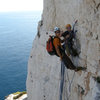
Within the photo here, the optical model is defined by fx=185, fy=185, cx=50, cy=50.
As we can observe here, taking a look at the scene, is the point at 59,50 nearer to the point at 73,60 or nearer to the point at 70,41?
the point at 70,41

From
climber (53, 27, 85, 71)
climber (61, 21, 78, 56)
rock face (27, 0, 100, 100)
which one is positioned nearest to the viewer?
rock face (27, 0, 100, 100)

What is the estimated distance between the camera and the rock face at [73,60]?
7.65 meters

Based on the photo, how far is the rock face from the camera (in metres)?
7.65

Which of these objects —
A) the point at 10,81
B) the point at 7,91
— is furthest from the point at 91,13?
the point at 10,81

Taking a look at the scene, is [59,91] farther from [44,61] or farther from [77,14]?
[77,14]

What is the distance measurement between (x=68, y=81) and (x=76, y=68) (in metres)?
1.48

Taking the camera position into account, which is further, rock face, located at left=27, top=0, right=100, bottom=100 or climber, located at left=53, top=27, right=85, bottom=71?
climber, located at left=53, top=27, right=85, bottom=71

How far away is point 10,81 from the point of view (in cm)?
4481

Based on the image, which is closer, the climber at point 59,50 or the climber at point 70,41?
the climber at point 59,50

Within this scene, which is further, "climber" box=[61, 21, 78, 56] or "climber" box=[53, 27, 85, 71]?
"climber" box=[61, 21, 78, 56]

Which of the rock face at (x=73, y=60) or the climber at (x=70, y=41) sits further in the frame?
the climber at (x=70, y=41)

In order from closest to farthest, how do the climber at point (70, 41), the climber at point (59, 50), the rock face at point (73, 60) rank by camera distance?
the rock face at point (73, 60) < the climber at point (59, 50) < the climber at point (70, 41)

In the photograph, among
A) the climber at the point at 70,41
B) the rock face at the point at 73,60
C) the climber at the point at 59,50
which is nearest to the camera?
the rock face at the point at 73,60

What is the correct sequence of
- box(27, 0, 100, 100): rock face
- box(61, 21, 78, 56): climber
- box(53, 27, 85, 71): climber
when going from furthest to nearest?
box(61, 21, 78, 56): climber < box(53, 27, 85, 71): climber < box(27, 0, 100, 100): rock face
